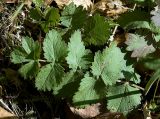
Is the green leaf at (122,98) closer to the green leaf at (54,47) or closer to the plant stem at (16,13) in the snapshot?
the green leaf at (54,47)

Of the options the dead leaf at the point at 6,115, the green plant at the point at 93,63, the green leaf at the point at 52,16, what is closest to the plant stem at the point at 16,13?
the green leaf at the point at 52,16

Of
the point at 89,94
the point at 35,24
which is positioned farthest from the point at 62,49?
the point at 35,24

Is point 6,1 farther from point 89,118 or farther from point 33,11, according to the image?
point 89,118

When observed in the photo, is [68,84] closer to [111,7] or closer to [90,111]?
[90,111]

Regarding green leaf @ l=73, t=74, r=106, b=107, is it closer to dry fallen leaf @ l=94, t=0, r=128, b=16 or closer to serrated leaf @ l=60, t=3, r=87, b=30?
serrated leaf @ l=60, t=3, r=87, b=30

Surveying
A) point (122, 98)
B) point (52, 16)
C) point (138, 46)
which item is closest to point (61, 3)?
point (52, 16)
